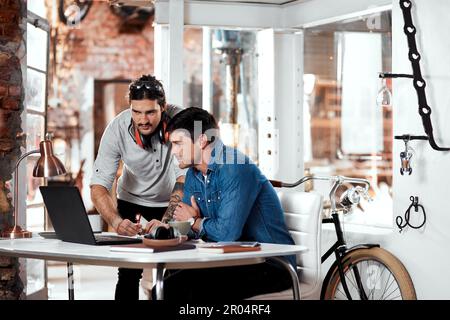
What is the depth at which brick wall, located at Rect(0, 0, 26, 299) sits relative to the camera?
4605 millimetres

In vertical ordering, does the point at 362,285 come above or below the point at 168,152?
below

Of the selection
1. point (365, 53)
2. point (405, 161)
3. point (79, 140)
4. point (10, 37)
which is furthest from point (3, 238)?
point (79, 140)

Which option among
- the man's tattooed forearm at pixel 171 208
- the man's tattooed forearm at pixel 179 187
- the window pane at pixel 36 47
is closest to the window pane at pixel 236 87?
the window pane at pixel 36 47

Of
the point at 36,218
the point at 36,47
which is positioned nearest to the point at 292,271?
the point at 36,47

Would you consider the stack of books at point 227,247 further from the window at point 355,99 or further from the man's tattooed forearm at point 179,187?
the window at point 355,99

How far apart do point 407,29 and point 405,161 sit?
0.66m

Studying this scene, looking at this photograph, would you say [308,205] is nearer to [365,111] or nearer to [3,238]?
[3,238]

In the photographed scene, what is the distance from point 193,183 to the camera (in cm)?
347

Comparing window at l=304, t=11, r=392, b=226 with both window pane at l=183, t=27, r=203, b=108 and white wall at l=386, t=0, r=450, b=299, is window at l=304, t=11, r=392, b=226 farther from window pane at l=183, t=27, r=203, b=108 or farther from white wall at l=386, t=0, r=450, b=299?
window pane at l=183, t=27, r=203, b=108

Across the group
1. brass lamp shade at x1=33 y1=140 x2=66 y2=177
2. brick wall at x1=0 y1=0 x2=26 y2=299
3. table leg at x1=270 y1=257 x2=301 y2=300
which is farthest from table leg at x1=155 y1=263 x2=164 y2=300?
brick wall at x1=0 y1=0 x2=26 y2=299

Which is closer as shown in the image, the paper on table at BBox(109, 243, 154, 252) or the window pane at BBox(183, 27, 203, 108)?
the paper on table at BBox(109, 243, 154, 252)

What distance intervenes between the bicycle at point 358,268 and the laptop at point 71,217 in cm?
142

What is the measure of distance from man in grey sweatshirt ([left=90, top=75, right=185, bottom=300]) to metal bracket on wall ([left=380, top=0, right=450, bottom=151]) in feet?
3.80

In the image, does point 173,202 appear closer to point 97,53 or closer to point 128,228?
point 128,228
